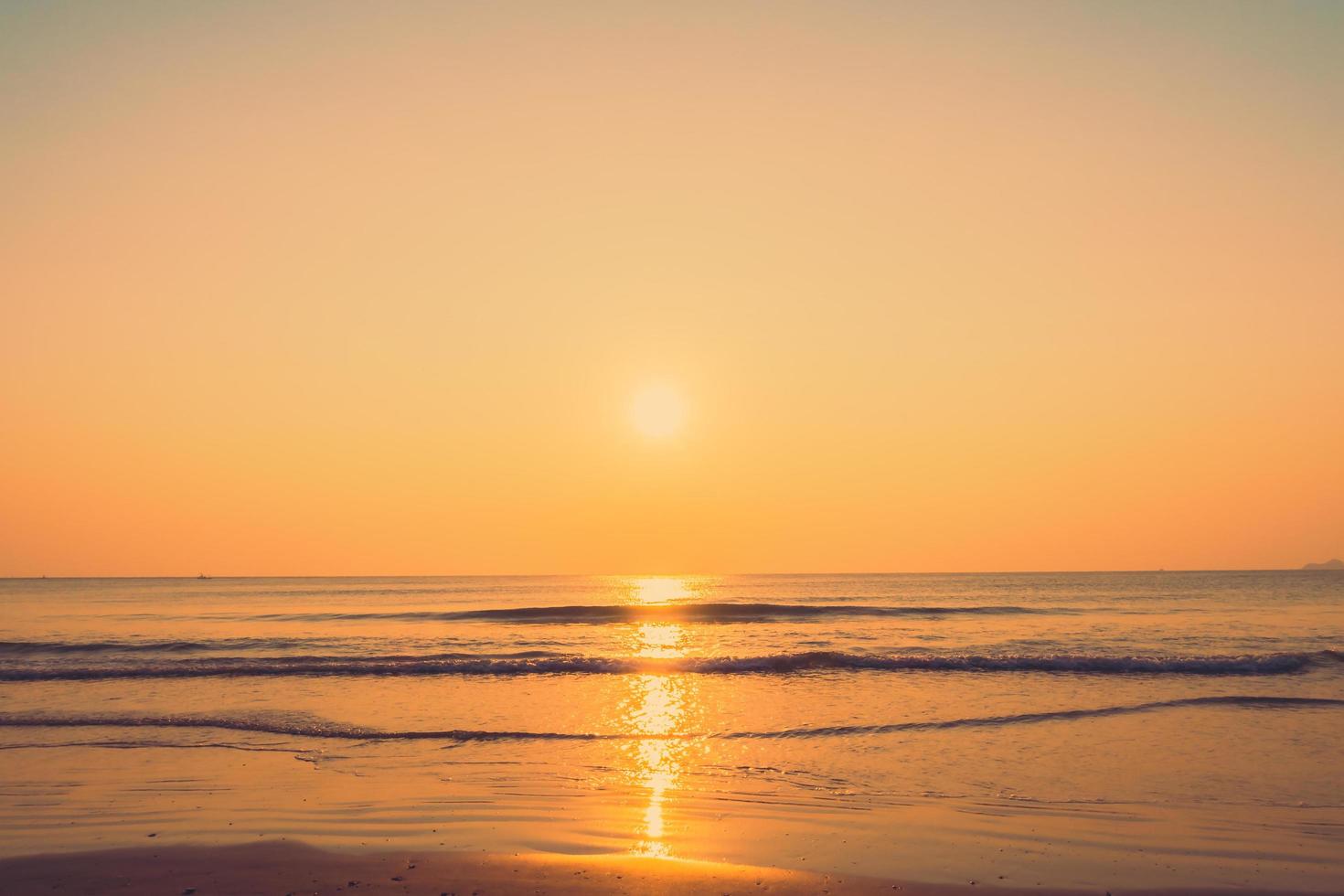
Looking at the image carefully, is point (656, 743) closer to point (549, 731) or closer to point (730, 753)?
point (730, 753)

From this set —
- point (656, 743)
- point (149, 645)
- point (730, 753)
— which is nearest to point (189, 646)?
point (149, 645)

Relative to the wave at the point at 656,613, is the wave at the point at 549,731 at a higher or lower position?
lower

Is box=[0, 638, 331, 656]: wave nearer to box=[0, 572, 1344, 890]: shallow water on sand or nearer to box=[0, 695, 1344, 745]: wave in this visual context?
box=[0, 572, 1344, 890]: shallow water on sand

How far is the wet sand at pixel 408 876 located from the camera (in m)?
8.43

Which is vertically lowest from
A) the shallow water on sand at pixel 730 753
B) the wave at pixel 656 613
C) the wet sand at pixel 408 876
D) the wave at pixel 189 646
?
the wet sand at pixel 408 876

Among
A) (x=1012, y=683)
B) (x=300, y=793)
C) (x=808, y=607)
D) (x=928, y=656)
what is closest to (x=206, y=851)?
(x=300, y=793)

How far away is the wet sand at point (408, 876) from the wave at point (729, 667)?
57.3 feet

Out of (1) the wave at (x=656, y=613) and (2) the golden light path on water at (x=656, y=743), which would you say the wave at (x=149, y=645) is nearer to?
(1) the wave at (x=656, y=613)

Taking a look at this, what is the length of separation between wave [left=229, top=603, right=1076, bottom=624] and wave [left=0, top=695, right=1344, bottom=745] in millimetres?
36542

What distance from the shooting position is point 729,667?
27.3 metres

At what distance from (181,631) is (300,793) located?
38.6 meters

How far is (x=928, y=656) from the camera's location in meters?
A: 29.6

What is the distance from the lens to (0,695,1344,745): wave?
16.5 metres

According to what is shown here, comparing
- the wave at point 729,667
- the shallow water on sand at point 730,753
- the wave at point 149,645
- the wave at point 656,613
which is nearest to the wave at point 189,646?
the wave at point 149,645
